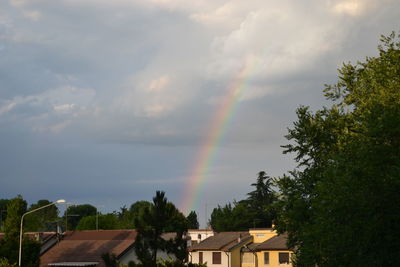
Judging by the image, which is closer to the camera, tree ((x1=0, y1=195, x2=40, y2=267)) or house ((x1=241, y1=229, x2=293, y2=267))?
tree ((x1=0, y1=195, x2=40, y2=267))

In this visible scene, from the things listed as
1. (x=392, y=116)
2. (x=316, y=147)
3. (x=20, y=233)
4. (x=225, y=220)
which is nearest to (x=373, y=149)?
(x=392, y=116)

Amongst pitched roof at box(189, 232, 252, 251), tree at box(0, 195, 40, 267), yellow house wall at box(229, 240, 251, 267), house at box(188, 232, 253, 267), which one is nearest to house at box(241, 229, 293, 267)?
yellow house wall at box(229, 240, 251, 267)

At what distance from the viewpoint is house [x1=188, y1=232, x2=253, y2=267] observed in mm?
85312

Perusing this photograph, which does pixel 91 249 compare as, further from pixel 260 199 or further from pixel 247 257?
pixel 260 199

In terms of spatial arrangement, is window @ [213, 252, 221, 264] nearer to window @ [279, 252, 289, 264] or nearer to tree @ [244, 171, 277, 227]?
window @ [279, 252, 289, 264]

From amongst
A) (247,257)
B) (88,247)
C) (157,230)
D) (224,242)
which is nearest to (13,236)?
(88,247)

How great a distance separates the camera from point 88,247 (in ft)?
→ 220

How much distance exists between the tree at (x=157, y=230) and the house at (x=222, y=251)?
168ft

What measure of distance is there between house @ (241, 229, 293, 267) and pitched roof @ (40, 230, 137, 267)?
20.4 metres

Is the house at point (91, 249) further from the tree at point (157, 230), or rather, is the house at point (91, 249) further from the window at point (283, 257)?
the tree at point (157, 230)

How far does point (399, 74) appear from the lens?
112ft

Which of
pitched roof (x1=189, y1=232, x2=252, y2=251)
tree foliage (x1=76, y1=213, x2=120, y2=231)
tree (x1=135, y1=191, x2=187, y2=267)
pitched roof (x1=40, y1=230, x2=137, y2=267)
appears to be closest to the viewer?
tree (x1=135, y1=191, x2=187, y2=267)

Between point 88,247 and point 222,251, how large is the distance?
24.8 m

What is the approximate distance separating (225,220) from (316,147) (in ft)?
311
